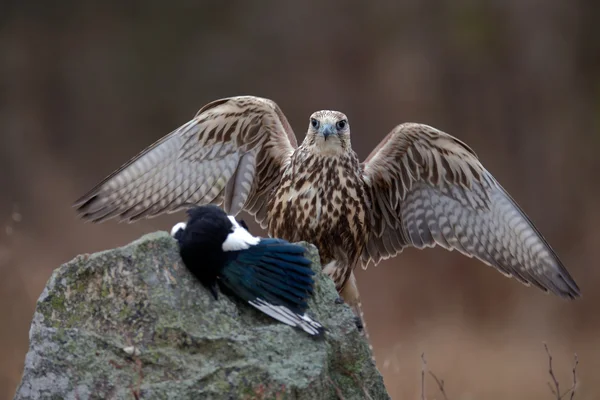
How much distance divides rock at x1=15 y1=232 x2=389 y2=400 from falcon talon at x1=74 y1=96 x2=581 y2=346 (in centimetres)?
149

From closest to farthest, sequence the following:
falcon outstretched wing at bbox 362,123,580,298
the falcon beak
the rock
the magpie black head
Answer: the rock, the magpie black head, the falcon beak, falcon outstretched wing at bbox 362,123,580,298

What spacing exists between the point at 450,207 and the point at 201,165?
122 centimetres

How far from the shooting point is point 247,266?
3113 mm

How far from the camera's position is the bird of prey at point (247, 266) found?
3.01 metres

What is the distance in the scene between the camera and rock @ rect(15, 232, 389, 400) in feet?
9.14

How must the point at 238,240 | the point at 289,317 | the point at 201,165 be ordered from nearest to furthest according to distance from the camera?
1. the point at 289,317
2. the point at 238,240
3. the point at 201,165

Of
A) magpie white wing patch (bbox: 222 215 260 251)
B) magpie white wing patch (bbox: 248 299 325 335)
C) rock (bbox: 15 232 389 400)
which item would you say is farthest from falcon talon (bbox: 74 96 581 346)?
rock (bbox: 15 232 389 400)

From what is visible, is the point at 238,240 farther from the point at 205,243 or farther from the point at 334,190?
the point at 334,190

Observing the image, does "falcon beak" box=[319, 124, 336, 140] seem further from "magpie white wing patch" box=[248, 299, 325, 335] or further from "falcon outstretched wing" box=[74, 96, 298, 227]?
"magpie white wing patch" box=[248, 299, 325, 335]

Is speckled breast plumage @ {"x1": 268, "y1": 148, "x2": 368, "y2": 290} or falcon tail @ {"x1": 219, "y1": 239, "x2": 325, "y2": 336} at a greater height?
falcon tail @ {"x1": 219, "y1": 239, "x2": 325, "y2": 336}

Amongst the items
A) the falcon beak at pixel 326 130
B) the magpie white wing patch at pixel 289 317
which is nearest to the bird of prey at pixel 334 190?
the falcon beak at pixel 326 130

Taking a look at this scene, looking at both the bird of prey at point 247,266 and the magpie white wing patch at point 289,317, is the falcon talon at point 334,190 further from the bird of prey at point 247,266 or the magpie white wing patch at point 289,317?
the magpie white wing patch at point 289,317

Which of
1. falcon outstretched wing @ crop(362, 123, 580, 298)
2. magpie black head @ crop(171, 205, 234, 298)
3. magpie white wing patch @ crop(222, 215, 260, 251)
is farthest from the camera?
falcon outstretched wing @ crop(362, 123, 580, 298)

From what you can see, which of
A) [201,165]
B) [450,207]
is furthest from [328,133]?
[450,207]
